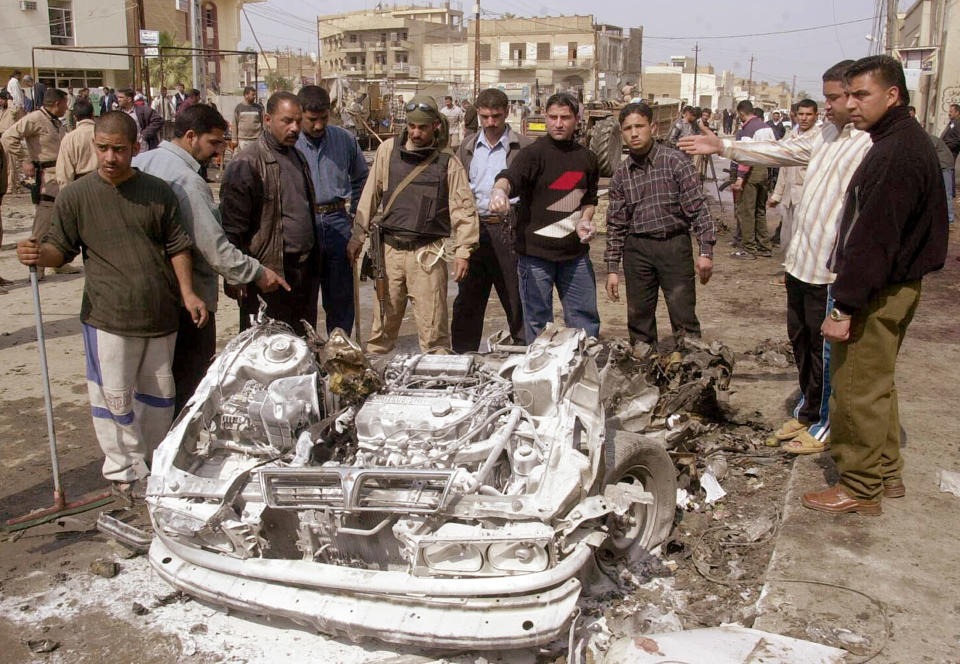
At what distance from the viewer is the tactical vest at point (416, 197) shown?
572 centimetres

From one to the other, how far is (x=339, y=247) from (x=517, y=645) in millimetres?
3901

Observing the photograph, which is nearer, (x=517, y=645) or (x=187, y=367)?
(x=517, y=645)

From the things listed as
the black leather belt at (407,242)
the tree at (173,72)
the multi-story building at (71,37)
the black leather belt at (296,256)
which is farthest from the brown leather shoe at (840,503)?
the tree at (173,72)

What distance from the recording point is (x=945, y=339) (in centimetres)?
745

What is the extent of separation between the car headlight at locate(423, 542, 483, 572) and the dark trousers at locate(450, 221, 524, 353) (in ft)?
10.8

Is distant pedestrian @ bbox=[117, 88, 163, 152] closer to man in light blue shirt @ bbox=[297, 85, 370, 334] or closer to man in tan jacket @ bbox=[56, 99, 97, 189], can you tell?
man in tan jacket @ bbox=[56, 99, 97, 189]

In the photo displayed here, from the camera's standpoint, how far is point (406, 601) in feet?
10.4

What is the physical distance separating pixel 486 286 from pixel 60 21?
40.9m

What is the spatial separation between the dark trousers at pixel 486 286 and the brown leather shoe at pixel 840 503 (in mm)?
2875

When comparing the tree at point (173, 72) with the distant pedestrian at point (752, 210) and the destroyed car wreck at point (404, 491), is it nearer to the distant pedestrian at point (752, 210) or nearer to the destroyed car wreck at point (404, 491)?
the distant pedestrian at point (752, 210)

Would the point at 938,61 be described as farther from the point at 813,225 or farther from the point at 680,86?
the point at 680,86

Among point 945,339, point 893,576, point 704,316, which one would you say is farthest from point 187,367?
point 945,339

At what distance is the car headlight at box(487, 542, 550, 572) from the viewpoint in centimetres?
308

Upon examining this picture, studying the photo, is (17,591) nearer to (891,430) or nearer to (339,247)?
(339,247)
